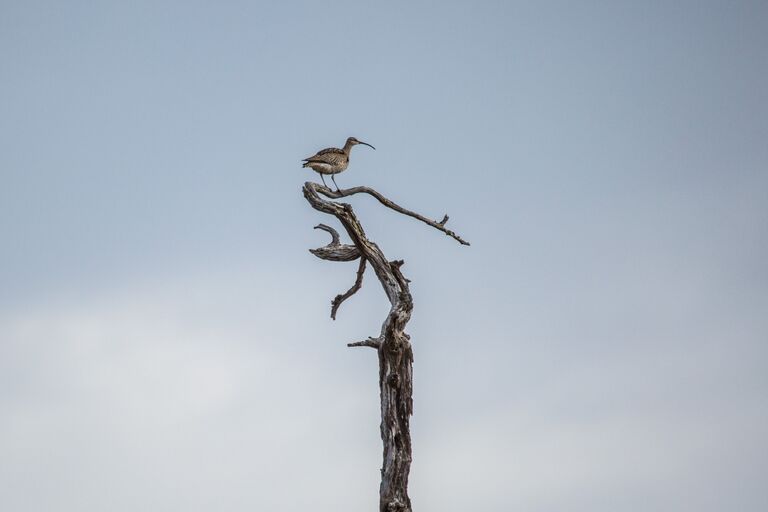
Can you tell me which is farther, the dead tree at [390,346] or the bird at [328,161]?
the bird at [328,161]

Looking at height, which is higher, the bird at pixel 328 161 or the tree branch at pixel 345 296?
the bird at pixel 328 161

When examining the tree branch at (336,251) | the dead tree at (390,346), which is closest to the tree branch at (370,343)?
the dead tree at (390,346)

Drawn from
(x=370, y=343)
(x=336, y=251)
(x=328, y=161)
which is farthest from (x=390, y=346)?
(x=328, y=161)

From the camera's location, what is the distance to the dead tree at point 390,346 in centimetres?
1764

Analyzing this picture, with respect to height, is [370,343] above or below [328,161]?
below

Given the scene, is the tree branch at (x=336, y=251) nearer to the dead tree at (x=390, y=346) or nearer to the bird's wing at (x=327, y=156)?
the dead tree at (x=390, y=346)

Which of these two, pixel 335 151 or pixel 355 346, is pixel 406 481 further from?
pixel 335 151

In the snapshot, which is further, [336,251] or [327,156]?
[327,156]

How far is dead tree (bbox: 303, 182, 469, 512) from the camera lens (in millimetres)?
17641

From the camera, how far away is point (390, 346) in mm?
17812

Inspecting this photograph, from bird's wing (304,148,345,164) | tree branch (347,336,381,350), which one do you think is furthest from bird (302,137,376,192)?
tree branch (347,336,381,350)

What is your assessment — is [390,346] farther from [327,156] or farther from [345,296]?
[327,156]

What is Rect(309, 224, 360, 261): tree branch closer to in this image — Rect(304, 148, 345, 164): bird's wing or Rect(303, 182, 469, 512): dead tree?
Rect(303, 182, 469, 512): dead tree

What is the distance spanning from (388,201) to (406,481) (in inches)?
185
